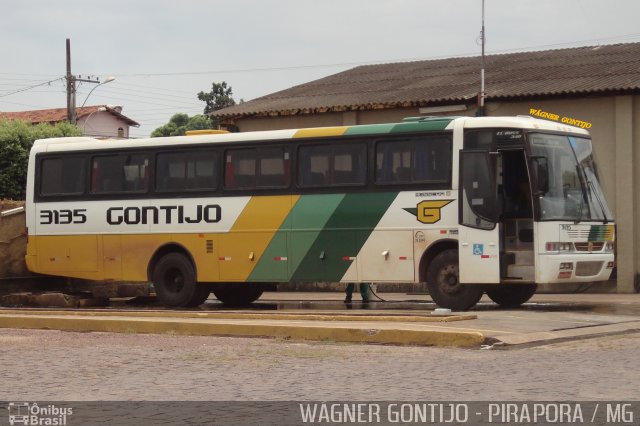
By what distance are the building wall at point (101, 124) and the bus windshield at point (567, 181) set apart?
199 ft

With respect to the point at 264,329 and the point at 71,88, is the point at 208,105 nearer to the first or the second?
the point at 71,88

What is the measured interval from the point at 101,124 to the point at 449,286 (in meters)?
63.2

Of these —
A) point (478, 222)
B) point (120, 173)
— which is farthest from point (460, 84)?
point (478, 222)

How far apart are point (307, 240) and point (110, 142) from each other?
5.05 metres

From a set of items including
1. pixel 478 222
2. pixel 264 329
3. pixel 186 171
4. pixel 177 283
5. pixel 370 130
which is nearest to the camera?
pixel 264 329

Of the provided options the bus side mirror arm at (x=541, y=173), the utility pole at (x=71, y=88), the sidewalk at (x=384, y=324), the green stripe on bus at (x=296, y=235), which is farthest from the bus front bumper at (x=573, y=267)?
the utility pole at (x=71, y=88)

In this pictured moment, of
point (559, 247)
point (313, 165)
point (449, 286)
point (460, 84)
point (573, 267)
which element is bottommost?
point (449, 286)

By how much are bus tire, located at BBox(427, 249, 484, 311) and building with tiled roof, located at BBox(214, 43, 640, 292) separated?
8779mm

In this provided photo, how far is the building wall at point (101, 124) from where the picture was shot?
78625mm

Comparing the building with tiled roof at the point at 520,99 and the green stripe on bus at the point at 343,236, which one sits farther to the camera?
the building with tiled roof at the point at 520,99

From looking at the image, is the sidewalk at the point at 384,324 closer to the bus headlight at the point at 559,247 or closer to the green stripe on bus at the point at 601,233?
the bus headlight at the point at 559,247

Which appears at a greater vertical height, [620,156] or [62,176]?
[620,156]

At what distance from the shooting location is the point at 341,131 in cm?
2092

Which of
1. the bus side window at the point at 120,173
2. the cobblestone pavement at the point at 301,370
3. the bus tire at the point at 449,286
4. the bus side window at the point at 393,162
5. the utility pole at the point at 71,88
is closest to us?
the cobblestone pavement at the point at 301,370
